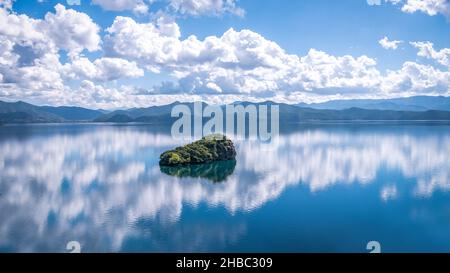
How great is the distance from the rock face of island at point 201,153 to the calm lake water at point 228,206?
6.58 feet

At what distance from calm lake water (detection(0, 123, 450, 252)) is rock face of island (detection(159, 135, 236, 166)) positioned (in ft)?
6.58

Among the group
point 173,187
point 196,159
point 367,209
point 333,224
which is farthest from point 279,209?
point 196,159

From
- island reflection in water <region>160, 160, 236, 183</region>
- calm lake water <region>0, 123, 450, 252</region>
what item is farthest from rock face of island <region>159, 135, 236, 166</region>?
calm lake water <region>0, 123, 450, 252</region>

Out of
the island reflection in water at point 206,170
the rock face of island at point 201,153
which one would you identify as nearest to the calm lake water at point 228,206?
the island reflection in water at point 206,170

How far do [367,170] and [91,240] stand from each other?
46.0 metres

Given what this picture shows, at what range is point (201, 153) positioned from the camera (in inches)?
2429

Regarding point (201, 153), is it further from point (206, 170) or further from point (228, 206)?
point (228, 206)

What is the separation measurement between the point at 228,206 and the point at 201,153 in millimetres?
24334

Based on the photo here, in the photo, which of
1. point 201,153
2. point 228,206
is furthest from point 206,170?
point 228,206

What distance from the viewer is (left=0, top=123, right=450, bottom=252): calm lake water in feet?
94.1

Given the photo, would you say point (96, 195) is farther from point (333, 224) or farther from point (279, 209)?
point (333, 224)
